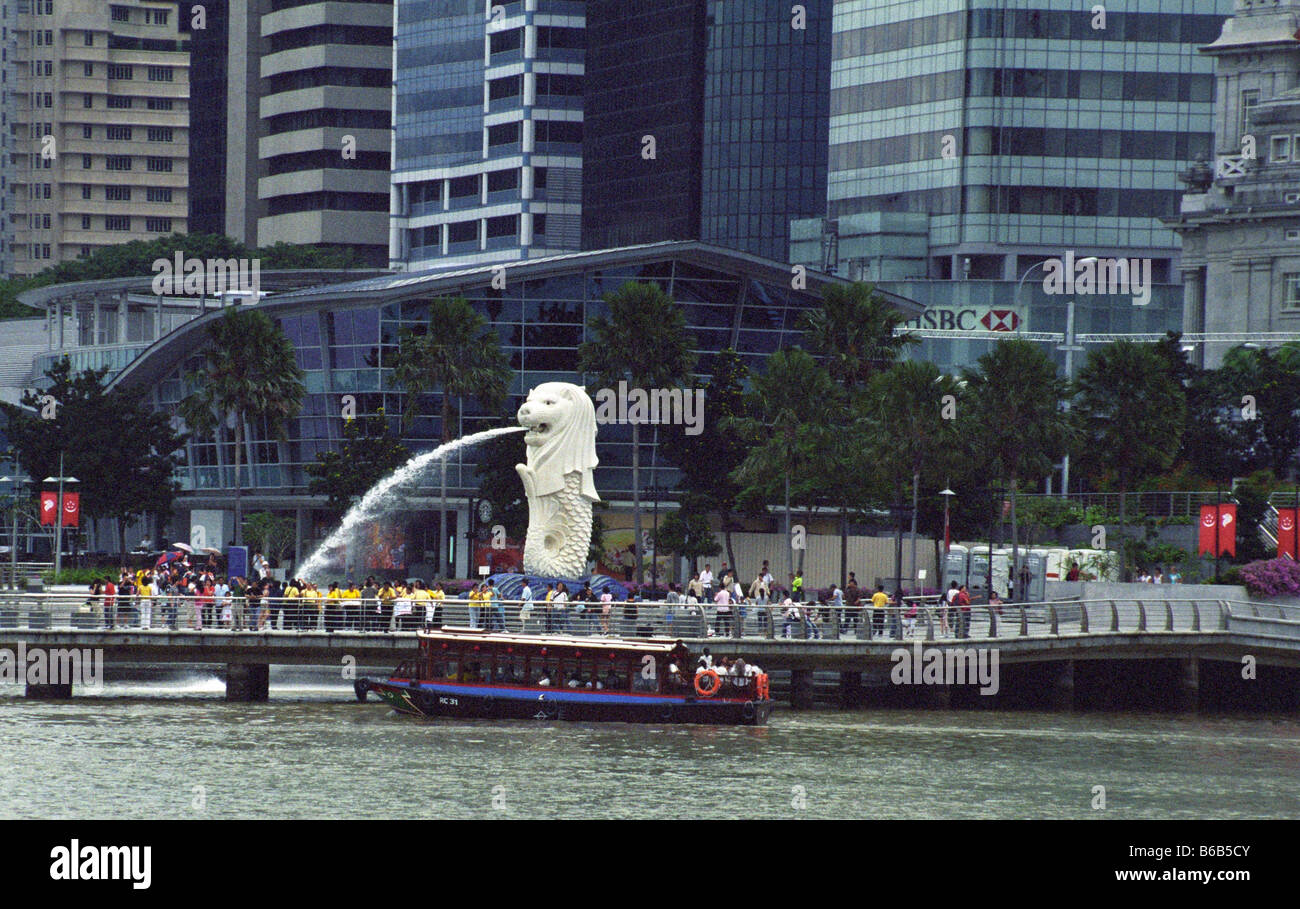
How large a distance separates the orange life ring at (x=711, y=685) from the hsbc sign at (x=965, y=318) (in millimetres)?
87538

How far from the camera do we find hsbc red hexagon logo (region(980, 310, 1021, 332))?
147 meters

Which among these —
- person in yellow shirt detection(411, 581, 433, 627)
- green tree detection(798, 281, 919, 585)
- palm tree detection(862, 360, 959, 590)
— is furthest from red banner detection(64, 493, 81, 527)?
palm tree detection(862, 360, 959, 590)

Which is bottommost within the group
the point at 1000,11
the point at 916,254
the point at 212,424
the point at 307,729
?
the point at 307,729

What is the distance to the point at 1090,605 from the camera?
239ft

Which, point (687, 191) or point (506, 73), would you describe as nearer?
point (687, 191)

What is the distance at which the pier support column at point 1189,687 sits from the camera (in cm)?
6944

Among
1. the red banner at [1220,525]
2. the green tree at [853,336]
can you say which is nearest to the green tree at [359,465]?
the green tree at [853,336]

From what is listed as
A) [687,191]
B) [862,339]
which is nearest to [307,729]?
[862,339]

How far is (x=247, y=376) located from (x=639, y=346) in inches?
684

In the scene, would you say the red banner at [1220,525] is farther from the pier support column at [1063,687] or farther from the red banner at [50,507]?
the red banner at [50,507]

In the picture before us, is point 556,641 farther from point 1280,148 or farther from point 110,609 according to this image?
point 1280,148

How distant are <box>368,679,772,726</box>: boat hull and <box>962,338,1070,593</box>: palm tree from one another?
77.3ft
